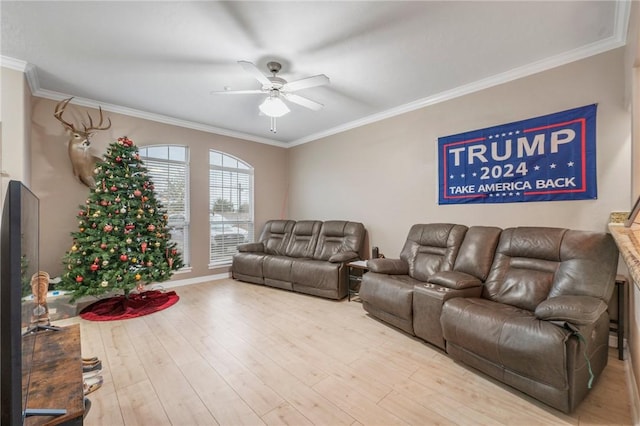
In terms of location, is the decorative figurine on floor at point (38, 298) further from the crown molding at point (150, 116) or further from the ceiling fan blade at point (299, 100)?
the crown molding at point (150, 116)

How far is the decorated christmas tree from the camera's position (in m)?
3.27

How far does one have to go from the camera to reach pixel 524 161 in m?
2.99

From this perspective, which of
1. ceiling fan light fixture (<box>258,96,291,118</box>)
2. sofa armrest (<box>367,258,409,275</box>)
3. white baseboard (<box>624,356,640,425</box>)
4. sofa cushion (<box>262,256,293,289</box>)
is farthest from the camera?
sofa cushion (<box>262,256,293,289</box>)

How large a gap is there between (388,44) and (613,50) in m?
2.05

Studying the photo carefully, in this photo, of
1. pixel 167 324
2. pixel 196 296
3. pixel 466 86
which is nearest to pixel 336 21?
pixel 466 86

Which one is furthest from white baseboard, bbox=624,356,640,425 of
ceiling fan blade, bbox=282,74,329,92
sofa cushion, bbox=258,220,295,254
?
sofa cushion, bbox=258,220,295,254

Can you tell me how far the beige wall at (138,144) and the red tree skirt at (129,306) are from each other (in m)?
0.63

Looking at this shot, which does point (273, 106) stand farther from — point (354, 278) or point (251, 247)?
point (251, 247)

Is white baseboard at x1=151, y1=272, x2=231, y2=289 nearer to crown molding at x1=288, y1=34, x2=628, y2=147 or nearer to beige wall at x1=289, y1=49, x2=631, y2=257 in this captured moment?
beige wall at x1=289, y1=49, x2=631, y2=257

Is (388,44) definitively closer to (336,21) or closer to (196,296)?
(336,21)

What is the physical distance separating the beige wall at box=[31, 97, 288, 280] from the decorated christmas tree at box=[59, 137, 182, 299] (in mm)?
311

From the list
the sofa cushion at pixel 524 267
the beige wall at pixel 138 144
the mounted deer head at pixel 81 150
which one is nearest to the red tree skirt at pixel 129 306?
the beige wall at pixel 138 144

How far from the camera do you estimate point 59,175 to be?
3.62 metres

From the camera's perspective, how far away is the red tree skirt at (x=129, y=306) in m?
3.31
